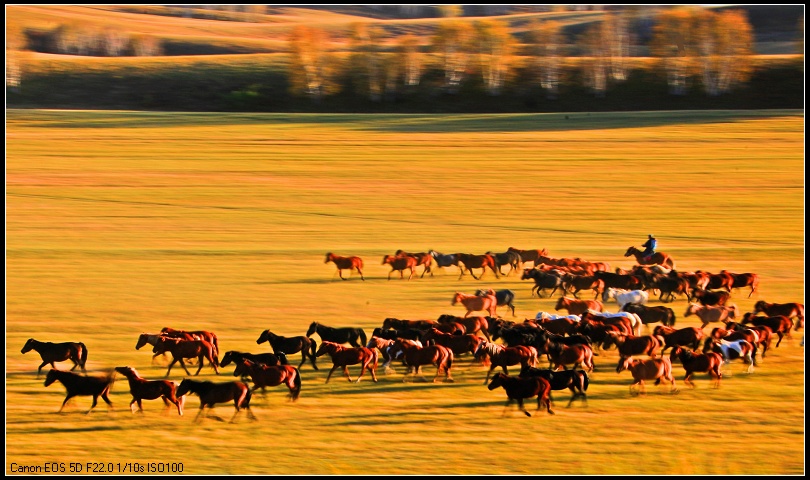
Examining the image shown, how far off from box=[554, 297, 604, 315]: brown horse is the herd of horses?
16 centimetres

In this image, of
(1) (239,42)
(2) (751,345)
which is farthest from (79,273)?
(1) (239,42)

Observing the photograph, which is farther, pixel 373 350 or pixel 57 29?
pixel 57 29

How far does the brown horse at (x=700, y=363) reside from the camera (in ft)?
56.1

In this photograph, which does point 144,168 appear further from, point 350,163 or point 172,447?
point 172,447

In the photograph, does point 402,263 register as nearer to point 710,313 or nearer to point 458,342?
point 710,313

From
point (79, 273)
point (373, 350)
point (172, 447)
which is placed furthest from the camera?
point (79, 273)

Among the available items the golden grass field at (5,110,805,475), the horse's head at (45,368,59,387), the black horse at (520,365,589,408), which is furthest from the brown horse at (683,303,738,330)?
the horse's head at (45,368,59,387)

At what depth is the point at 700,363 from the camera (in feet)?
56.1

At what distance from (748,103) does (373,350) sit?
223 ft

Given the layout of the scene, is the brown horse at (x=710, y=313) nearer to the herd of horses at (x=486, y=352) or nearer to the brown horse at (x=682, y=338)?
the herd of horses at (x=486, y=352)

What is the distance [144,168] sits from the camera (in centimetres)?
5425

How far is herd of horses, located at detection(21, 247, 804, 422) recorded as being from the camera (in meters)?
15.6

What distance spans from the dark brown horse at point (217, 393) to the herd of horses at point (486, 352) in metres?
0.02

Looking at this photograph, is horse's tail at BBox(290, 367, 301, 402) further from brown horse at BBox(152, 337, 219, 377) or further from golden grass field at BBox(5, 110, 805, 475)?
brown horse at BBox(152, 337, 219, 377)
